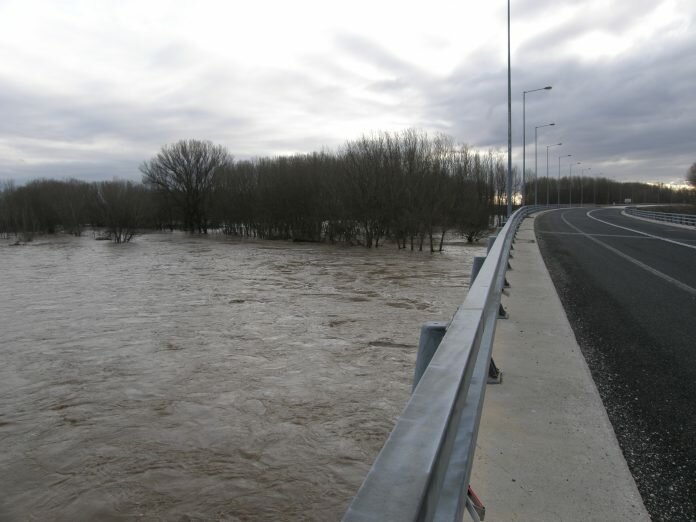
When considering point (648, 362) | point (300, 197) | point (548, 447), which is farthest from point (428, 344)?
point (300, 197)

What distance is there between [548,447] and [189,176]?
7520 cm

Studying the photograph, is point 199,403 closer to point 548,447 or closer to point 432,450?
point 548,447

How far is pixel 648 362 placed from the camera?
4.87 meters

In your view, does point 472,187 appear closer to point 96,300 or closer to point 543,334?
point 96,300

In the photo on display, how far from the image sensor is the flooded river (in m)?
4.20

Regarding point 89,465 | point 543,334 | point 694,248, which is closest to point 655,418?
point 543,334

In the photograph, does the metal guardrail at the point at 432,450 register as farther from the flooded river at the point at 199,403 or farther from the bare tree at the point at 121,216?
the bare tree at the point at 121,216

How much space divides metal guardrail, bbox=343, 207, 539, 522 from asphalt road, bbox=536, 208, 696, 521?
1.12m

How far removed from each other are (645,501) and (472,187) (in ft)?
158

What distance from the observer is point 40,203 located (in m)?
70.1

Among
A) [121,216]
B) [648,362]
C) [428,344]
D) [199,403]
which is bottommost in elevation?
[199,403]

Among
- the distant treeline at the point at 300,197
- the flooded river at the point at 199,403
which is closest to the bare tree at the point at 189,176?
the distant treeline at the point at 300,197

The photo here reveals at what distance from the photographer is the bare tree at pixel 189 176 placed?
72375 millimetres

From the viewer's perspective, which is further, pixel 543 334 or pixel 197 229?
pixel 197 229
